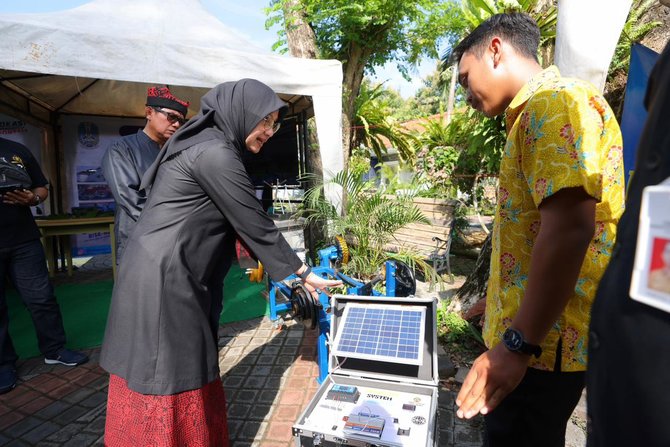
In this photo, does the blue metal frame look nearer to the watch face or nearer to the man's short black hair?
the watch face

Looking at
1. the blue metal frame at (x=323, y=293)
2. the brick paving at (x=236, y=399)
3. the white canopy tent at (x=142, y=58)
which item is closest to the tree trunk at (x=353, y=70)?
the white canopy tent at (x=142, y=58)

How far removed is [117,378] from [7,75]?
5.39 meters

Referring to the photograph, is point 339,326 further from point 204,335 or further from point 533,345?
point 533,345

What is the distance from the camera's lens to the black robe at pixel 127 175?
275 centimetres

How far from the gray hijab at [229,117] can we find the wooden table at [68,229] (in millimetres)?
4255

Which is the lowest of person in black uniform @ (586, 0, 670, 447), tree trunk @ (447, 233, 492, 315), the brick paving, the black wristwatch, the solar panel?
the brick paving

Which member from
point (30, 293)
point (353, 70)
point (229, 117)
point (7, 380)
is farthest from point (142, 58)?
point (353, 70)

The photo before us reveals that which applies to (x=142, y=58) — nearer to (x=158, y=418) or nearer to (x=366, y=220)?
(x=366, y=220)

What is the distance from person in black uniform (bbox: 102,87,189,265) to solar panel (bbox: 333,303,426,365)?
1.88 metres

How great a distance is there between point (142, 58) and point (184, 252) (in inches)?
114

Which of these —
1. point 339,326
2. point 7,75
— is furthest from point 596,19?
point 7,75

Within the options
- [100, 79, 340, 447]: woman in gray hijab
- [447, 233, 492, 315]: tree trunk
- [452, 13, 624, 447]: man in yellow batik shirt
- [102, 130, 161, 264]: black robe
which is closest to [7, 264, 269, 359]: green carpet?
[102, 130, 161, 264]: black robe

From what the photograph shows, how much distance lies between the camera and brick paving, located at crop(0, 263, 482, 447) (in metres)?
2.44

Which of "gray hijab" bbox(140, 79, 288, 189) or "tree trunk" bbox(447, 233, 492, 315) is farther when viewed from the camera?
"tree trunk" bbox(447, 233, 492, 315)
